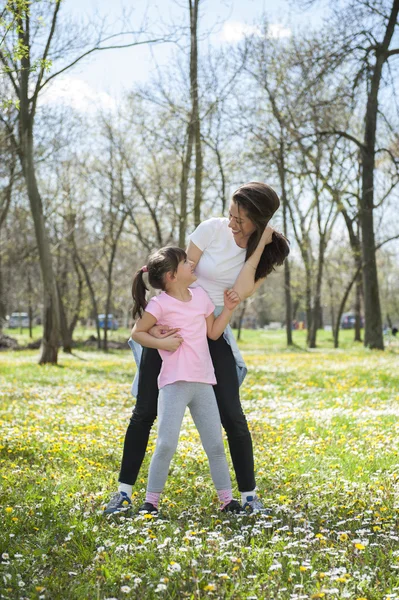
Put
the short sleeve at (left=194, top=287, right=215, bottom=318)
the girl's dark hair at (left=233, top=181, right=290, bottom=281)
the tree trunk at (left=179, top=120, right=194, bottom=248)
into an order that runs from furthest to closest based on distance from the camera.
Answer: the tree trunk at (left=179, top=120, right=194, bottom=248), the short sleeve at (left=194, top=287, right=215, bottom=318), the girl's dark hair at (left=233, top=181, right=290, bottom=281)

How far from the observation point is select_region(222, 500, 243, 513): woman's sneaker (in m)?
4.43

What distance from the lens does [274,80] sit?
81.1 ft

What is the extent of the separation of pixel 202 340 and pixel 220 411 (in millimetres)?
537

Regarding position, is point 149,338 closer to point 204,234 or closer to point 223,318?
point 223,318

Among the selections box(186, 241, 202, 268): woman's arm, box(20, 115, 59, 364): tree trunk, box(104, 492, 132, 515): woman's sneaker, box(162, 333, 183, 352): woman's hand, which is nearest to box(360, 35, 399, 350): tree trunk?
box(20, 115, 59, 364): tree trunk

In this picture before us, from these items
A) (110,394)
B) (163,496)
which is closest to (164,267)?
(163,496)

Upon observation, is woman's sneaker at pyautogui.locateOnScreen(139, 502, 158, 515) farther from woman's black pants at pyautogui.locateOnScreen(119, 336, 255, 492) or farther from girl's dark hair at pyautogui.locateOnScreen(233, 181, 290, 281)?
girl's dark hair at pyautogui.locateOnScreen(233, 181, 290, 281)

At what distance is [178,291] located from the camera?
448 cm

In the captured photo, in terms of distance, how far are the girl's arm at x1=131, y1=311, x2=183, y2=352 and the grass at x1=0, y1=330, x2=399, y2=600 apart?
1114 millimetres

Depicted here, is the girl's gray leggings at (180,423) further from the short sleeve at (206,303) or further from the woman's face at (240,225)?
the woman's face at (240,225)

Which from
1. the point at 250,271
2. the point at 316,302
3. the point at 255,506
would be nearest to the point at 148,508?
the point at 255,506

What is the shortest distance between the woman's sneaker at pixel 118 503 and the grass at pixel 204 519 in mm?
82

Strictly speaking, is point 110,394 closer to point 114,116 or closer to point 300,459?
point 300,459

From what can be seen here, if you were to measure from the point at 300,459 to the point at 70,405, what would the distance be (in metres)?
5.05
